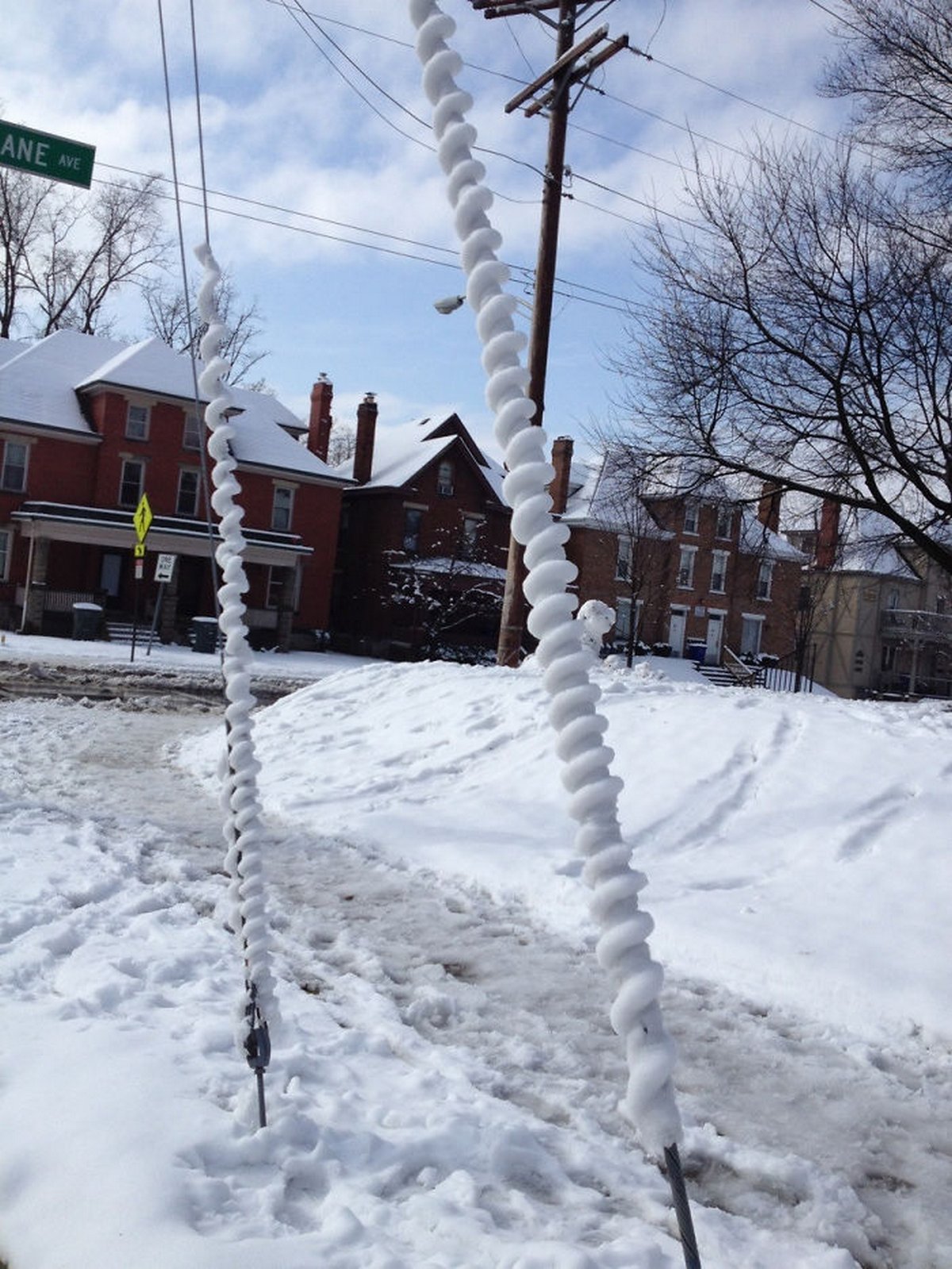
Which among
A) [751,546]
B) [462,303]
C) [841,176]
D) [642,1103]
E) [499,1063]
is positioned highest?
[841,176]

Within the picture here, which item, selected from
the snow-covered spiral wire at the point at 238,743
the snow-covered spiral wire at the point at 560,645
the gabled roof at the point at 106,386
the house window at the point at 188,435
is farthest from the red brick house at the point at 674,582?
the snow-covered spiral wire at the point at 560,645

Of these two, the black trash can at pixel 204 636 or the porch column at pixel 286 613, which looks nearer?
the black trash can at pixel 204 636

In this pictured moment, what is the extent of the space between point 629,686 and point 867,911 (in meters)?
4.52

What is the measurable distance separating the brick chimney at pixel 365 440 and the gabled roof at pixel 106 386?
3.36m

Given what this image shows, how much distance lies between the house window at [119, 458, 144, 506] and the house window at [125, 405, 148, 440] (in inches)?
30.7

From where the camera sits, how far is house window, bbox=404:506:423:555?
3997cm

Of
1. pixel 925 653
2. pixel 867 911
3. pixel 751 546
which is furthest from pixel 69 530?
pixel 925 653

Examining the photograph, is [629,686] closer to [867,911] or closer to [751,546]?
[867,911]

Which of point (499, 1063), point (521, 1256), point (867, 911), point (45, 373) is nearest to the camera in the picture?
point (521, 1256)

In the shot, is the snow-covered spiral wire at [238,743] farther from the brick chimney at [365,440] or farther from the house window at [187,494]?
the brick chimney at [365,440]

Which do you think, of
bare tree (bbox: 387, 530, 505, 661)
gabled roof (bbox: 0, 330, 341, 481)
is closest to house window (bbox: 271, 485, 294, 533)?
gabled roof (bbox: 0, 330, 341, 481)

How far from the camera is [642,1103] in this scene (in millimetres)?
1609

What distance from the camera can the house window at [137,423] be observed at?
34.2 metres

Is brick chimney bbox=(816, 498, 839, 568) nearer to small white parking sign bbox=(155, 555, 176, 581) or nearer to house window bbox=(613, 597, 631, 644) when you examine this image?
small white parking sign bbox=(155, 555, 176, 581)
